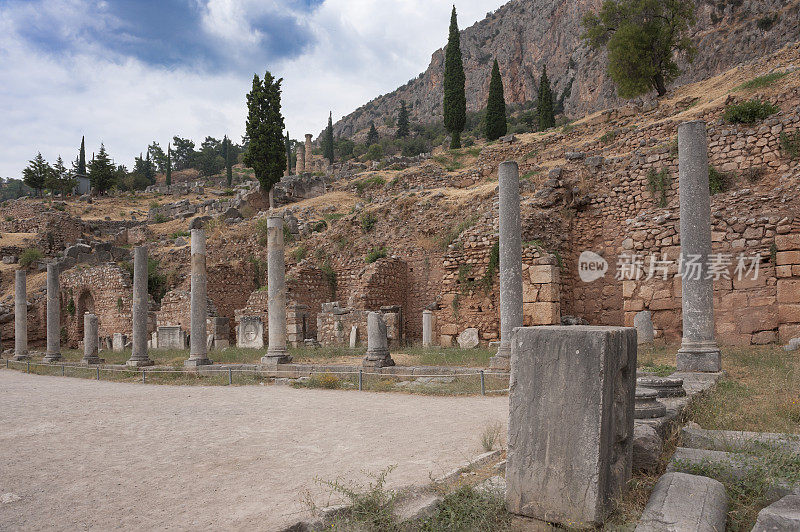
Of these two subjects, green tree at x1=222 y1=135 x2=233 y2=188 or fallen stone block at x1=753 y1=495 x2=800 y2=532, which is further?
green tree at x1=222 y1=135 x2=233 y2=188

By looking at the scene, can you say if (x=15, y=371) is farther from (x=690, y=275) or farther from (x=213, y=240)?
(x=690, y=275)

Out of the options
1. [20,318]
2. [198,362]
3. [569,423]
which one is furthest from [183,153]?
[569,423]

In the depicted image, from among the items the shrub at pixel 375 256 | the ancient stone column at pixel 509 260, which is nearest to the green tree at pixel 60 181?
the shrub at pixel 375 256

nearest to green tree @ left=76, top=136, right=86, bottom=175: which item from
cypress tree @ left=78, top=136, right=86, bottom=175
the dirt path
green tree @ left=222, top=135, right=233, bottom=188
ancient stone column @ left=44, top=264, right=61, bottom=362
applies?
cypress tree @ left=78, top=136, right=86, bottom=175

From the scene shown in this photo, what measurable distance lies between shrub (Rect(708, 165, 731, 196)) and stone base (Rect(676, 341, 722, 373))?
859 cm

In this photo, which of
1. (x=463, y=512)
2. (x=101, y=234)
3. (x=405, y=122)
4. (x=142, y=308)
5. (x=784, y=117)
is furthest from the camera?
(x=405, y=122)

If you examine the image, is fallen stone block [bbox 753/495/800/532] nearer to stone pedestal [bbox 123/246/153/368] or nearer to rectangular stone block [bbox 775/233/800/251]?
rectangular stone block [bbox 775/233/800/251]

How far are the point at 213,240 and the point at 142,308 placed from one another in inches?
578

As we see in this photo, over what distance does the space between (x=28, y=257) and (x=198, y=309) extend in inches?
1137

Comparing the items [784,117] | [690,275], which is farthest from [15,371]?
[784,117]

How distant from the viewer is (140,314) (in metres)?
19.7

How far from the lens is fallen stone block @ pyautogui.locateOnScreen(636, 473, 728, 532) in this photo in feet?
11.1

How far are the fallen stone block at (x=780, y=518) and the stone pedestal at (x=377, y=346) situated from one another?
10840 mm

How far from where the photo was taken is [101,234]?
4647 centimetres
